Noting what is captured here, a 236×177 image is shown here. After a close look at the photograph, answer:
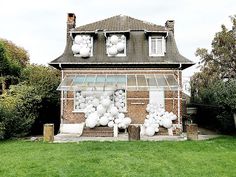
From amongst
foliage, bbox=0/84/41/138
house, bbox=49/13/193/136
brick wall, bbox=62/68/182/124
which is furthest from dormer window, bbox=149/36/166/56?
foliage, bbox=0/84/41/138

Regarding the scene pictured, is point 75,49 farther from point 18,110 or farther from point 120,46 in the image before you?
point 18,110

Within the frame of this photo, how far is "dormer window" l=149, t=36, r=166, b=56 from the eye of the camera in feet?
69.3

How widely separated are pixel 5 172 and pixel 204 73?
25711 millimetres

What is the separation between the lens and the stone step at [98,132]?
19.0m

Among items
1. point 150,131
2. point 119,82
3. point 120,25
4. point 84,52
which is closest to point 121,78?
point 119,82

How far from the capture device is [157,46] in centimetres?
2136

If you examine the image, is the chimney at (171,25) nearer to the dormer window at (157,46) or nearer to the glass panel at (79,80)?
the dormer window at (157,46)

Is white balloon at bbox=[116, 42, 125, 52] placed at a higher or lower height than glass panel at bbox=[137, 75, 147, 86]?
higher

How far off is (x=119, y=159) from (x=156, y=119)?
28.4 ft

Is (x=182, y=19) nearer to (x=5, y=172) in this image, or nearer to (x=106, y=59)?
(x=106, y=59)

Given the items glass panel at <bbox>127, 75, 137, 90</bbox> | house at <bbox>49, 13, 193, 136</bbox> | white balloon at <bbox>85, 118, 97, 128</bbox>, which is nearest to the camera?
glass panel at <bbox>127, 75, 137, 90</bbox>

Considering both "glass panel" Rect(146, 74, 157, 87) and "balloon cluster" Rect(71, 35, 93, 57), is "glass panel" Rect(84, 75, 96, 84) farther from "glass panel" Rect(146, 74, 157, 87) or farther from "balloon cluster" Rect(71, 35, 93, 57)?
"glass panel" Rect(146, 74, 157, 87)

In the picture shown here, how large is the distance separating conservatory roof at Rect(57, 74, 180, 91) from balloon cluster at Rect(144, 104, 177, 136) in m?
1.61

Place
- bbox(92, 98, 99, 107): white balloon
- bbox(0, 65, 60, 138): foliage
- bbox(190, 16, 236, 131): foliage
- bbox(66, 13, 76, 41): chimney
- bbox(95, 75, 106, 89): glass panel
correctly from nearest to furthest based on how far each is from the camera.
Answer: bbox(0, 65, 60, 138): foliage < bbox(95, 75, 106, 89): glass panel < bbox(92, 98, 99, 107): white balloon < bbox(66, 13, 76, 41): chimney < bbox(190, 16, 236, 131): foliage
